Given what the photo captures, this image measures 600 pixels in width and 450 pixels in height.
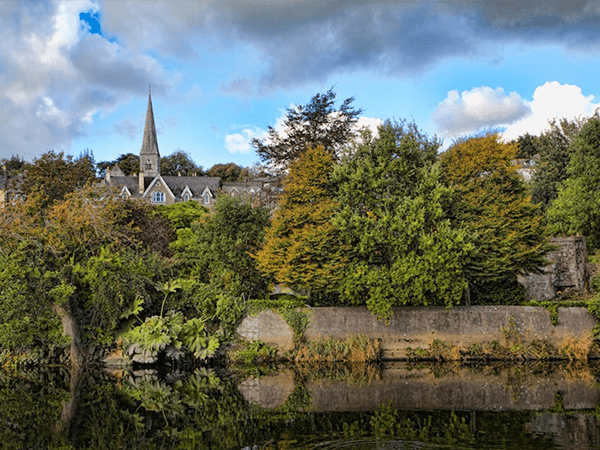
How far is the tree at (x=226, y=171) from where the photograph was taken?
10700 centimetres

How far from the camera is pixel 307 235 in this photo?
2053 cm

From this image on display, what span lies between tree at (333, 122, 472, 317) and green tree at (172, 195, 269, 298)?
4667 millimetres

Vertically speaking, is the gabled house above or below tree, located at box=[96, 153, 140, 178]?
below

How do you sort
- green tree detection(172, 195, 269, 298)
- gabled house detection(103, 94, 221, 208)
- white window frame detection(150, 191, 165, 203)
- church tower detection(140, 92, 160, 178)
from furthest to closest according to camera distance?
church tower detection(140, 92, 160, 178), white window frame detection(150, 191, 165, 203), gabled house detection(103, 94, 221, 208), green tree detection(172, 195, 269, 298)

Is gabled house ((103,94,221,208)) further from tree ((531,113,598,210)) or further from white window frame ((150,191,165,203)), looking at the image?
tree ((531,113,598,210))

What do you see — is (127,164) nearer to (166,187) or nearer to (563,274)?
(166,187)

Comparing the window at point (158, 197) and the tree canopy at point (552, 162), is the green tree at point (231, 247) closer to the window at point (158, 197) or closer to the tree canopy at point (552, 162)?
the tree canopy at point (552, 162)

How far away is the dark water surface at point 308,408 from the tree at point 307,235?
11.1 feet

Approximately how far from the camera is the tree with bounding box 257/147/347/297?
20453 millimetres

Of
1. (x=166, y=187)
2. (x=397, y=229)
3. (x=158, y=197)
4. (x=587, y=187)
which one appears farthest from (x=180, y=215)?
(x=166, y=187)

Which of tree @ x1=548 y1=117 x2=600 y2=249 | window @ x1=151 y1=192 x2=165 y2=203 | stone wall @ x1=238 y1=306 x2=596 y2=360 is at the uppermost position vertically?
window @ x1=151 y1=192 x2=165 y2=203

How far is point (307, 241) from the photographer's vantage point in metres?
20.6

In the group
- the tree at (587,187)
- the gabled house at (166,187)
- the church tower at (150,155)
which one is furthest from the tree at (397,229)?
the church tower at (150,155)

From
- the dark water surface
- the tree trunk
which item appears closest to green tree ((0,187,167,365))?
the tree trunk
